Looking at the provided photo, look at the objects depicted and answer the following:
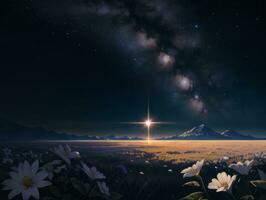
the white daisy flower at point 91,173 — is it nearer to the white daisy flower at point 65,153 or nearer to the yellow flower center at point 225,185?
the white daisy flower at point 65,153

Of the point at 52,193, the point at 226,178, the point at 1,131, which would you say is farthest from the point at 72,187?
the point at 1,131

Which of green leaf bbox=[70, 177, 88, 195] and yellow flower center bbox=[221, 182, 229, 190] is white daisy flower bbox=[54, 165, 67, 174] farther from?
yellow flower center bbox=[221, 182, 229, 190]

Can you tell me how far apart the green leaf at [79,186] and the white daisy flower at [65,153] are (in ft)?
0.72

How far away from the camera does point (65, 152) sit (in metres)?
2.80

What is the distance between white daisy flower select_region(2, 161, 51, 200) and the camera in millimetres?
2291

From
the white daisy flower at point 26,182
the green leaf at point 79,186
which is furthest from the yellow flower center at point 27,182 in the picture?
the green leaf at point 79,186

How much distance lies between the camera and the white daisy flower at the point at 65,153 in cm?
268

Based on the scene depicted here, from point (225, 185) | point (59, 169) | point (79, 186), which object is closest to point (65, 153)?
point (59, 169)

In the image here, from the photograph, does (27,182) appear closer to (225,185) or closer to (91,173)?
(91,173)

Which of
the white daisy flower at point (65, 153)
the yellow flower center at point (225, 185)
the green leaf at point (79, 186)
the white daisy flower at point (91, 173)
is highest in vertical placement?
the white daisy flower at point (65, 153)

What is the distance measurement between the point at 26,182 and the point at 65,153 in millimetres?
472

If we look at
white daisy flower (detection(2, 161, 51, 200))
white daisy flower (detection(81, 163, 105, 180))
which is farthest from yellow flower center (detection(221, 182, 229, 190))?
white daisy flower (detection(2, 161, 51, 200))

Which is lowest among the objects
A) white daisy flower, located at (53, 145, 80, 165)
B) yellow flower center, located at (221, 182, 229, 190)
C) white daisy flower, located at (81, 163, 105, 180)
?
yellow flower center, located at (221, 182, 229, 190)

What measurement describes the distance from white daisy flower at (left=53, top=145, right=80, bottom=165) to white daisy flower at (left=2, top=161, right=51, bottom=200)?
25cm
